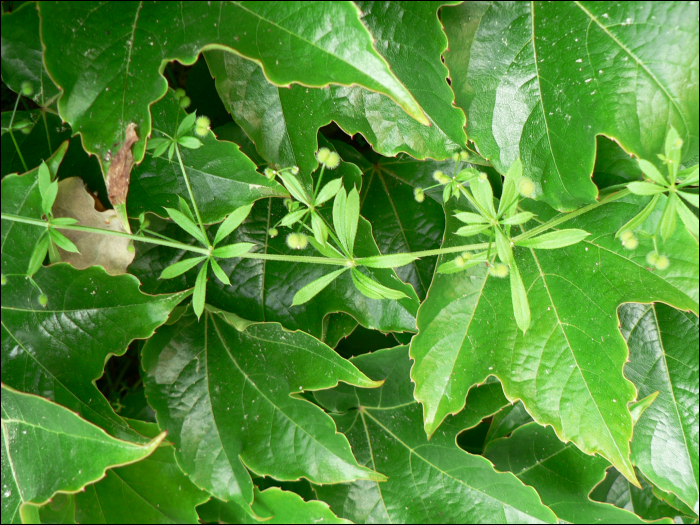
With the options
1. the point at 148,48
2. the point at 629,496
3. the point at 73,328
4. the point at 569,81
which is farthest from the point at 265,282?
the point at 629,496

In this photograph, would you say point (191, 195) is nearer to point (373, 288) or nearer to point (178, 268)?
point (178, 268)

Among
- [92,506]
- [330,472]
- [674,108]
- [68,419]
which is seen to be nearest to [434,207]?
[674,108]

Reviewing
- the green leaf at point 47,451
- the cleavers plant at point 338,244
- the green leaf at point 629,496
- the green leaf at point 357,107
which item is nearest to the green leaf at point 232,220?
the cleavers plant at point 338,244

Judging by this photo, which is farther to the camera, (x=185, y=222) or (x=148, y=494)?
(x=148, y=494)

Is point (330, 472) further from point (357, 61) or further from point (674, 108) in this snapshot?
point (674, 108)

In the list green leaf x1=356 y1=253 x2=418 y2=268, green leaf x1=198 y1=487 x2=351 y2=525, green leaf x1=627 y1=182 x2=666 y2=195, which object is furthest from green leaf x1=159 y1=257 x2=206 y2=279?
green leaf x1=627 y1=182 x2=666 y2=195

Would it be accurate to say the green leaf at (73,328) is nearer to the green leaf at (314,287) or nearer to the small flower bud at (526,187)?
the green leaf at (314,287)
